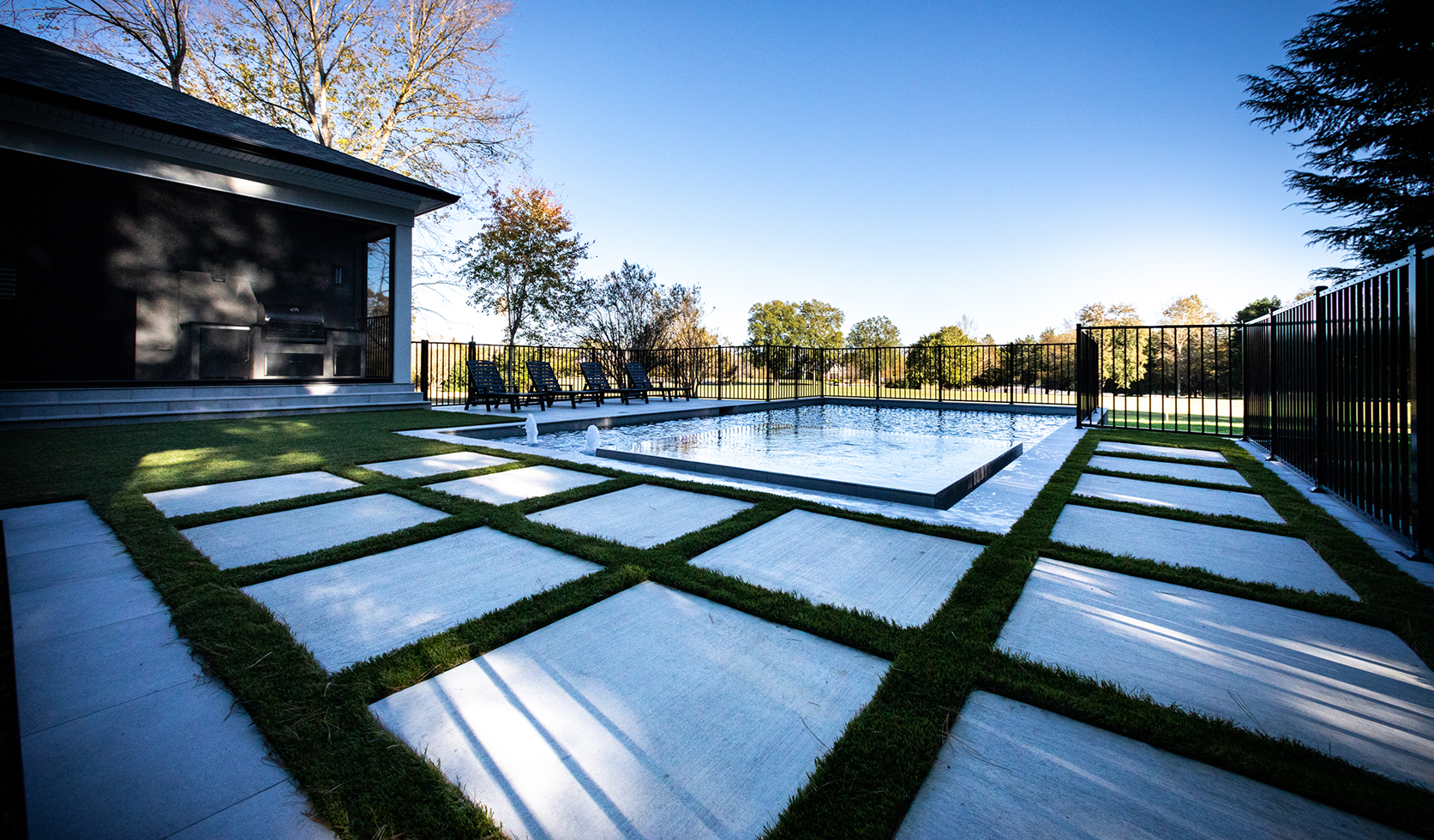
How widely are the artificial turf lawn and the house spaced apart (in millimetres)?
5810

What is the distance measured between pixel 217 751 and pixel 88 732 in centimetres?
34

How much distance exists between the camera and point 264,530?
271 centimetres

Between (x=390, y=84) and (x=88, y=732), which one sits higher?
(x=390, y=84)

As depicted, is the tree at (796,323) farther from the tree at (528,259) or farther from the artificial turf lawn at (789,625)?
the artificial turf lawn at (789,625)

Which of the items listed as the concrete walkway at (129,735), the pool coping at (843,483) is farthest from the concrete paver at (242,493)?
the pool coping at (843,483)

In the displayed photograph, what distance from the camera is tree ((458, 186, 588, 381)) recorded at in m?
17.0

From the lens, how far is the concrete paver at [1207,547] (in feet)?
7.30

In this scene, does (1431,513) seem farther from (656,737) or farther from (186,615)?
(186,615)

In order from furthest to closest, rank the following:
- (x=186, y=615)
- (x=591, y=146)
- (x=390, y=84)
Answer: (x=591, y=146) → (x=390, y=84) → (x=186, y=615)

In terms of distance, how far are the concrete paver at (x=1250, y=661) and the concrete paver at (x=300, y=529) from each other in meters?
2.84

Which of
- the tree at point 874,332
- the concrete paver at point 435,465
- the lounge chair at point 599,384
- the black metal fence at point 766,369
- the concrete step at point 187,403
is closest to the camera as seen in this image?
the concrete paver at point 435,465

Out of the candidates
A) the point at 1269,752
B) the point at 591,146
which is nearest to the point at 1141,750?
the point at 1269,752

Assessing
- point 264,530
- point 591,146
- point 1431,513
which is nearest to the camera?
point 1431,513

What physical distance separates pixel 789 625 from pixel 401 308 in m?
10.6
